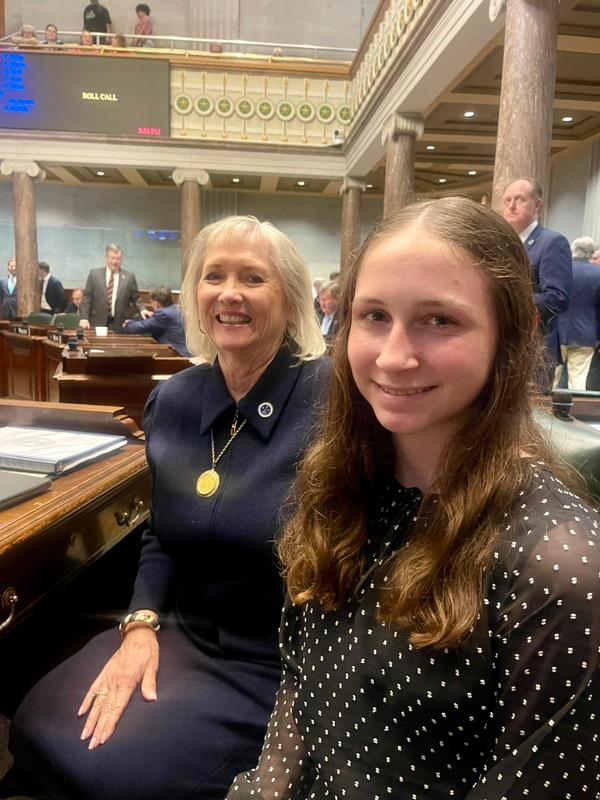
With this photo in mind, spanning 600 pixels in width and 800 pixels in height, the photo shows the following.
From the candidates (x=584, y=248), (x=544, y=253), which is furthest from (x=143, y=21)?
(x=544, y=253)

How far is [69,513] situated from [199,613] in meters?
0.41

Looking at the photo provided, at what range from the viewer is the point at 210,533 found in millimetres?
1427

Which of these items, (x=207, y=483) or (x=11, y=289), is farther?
(x=11, y=289)

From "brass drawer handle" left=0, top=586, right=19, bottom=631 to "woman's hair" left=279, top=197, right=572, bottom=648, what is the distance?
1.80 ft

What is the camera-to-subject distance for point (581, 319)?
5.27m

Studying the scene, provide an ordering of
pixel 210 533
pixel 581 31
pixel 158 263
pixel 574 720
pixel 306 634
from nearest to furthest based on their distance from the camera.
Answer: pixel 574 720
pixel 306 634
pixel 210 533
pixel 581 31
pixel 158 263

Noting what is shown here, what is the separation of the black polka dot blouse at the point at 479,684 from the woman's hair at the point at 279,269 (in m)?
0.76

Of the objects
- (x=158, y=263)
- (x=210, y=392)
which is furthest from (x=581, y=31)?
(x=158, y=263)

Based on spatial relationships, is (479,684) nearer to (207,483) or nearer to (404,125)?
(207,483)

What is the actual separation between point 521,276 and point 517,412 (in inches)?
7.4

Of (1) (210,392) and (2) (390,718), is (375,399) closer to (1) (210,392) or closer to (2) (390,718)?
(2) (390,718)

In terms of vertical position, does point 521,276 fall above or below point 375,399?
above

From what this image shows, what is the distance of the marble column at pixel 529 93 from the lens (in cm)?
443

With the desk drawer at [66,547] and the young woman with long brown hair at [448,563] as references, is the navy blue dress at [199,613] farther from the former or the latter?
the young woman with long brown hair at [448,563]
